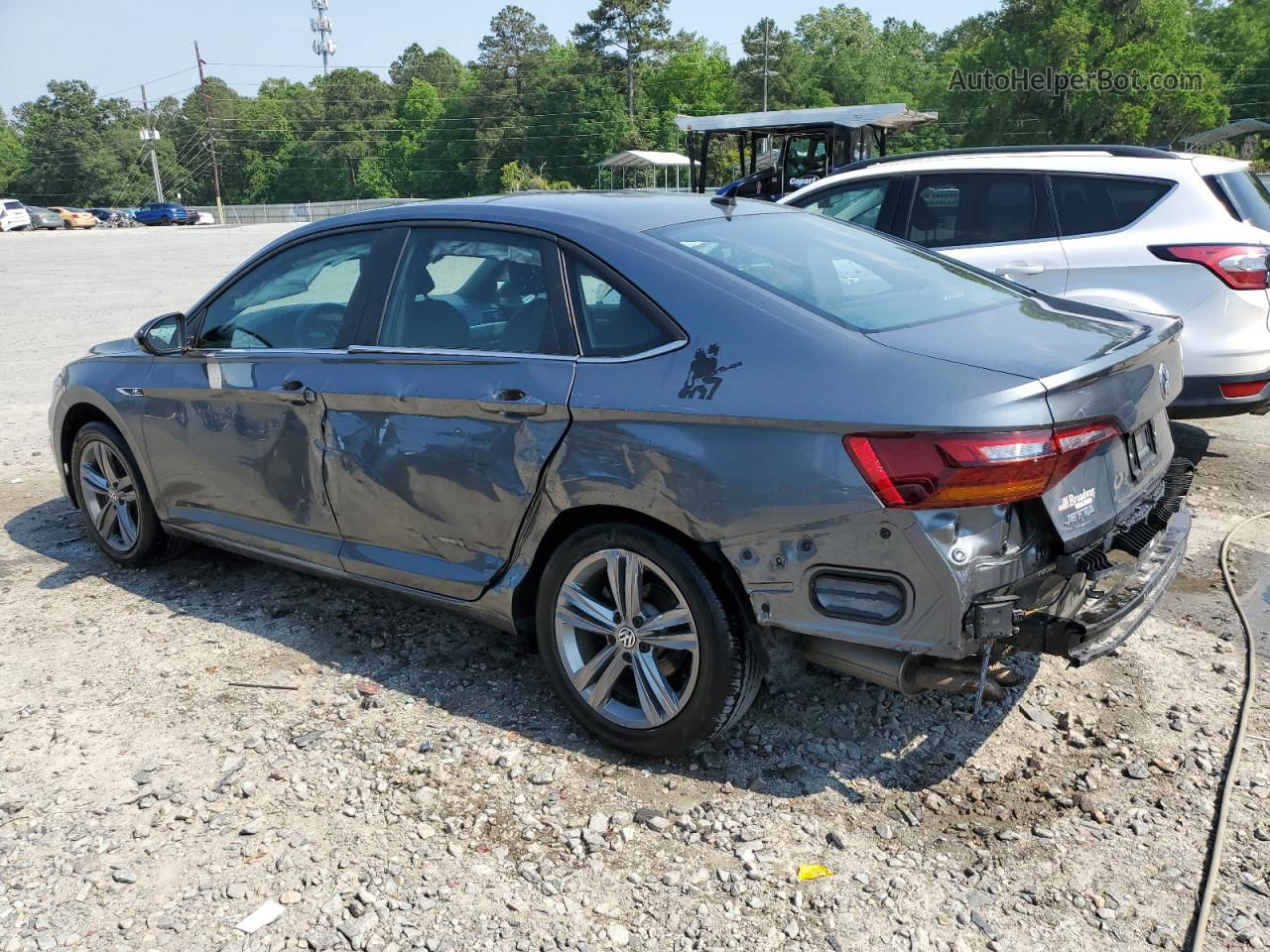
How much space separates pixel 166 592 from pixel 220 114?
369 feet

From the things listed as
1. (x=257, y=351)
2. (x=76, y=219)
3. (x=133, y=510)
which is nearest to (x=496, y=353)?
(x=257, y=351)

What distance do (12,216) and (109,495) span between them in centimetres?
5509

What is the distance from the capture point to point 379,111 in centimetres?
10338

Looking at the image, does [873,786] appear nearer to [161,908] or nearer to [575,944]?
[575,944]

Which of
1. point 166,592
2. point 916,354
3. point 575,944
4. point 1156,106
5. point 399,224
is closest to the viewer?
point 575,944

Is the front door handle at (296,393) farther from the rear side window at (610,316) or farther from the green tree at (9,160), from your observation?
the green tree at (9,160)

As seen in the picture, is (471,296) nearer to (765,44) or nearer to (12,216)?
(12,216)

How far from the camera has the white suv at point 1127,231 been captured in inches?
226

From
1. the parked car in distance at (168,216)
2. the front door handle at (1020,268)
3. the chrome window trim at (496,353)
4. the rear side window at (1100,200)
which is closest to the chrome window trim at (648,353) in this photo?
the chrome window trim at (496,353)

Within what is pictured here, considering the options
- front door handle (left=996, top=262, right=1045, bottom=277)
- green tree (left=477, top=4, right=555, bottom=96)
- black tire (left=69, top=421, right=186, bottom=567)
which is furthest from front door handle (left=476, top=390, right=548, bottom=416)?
green tree (left=477, top=4, right=555, bottom=96)

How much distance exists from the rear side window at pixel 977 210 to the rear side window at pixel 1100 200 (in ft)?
0.35

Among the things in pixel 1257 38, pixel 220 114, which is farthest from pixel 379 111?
pixel 1257 38

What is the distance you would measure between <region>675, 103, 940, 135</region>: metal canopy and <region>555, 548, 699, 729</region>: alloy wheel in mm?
17585

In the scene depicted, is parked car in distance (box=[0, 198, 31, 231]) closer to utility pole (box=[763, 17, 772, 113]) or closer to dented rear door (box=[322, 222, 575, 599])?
utility pole (box=[763, 17, 772, 113])
